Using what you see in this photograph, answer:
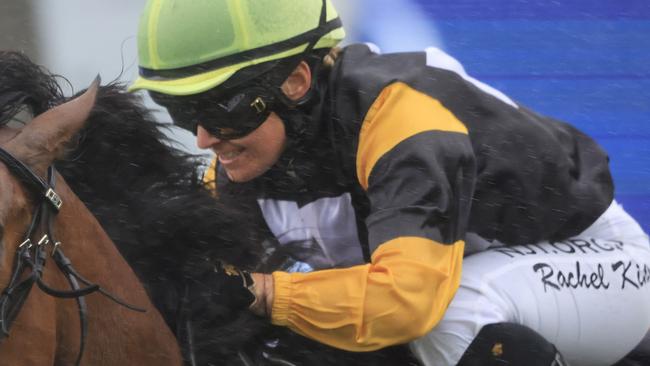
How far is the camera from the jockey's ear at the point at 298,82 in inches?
103

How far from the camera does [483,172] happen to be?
2.58 meters

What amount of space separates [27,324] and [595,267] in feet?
4.88

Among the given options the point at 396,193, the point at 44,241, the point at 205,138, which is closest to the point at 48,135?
the point at 44,241

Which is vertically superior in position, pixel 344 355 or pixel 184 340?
pixel 184 340

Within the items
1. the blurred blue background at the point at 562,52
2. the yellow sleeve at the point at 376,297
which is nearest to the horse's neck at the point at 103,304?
the yellow sleeve at the point at 376,297

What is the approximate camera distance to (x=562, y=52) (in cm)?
446

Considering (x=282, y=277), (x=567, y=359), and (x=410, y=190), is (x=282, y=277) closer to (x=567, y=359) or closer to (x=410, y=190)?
(x=410, y=190)

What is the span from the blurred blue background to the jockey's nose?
1.98 metres

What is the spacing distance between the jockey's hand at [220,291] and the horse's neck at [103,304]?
0.19 m

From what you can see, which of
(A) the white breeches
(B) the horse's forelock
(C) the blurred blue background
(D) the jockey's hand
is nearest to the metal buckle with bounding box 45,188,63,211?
(B) the horse's forelock

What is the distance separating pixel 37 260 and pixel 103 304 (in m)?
0.25

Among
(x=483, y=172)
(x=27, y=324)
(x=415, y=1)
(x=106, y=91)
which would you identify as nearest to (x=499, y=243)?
(x=483, y=172)

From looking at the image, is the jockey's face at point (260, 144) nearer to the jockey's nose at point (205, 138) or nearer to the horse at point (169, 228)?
the jockey's nose at point (205, 138)

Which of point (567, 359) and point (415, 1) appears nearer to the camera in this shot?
point (567, 359)
